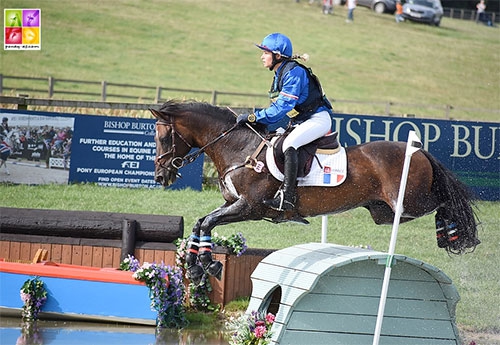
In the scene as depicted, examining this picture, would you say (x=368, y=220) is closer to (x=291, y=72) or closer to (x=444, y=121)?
(x=444, y=121)

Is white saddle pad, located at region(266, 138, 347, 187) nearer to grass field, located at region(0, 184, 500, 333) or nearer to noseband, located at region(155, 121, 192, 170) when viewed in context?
noseband, located at region(155, 121, 192, 170)

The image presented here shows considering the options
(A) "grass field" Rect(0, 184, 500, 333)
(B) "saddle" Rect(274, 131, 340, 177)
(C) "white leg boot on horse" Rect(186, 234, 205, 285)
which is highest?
(B) "saddle" Rect(274, 131, 340, 177)

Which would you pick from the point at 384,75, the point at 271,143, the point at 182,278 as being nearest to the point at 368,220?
the point at 182,278

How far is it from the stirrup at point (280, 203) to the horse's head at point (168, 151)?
0.92 metres

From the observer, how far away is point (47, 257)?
341 inches

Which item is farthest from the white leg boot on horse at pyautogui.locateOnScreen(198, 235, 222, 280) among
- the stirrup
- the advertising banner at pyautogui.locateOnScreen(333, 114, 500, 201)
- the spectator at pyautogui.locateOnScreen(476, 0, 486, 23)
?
the spectator at pyautogui.locateOnScreen(476, 0, 486, 23)

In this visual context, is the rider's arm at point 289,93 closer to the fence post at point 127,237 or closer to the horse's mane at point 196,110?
the horse's mane at point 196,110

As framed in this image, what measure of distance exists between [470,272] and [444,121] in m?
3.66

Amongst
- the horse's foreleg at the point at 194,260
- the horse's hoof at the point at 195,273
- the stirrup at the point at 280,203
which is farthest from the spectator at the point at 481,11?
the horse's hoof at the point at 195,273

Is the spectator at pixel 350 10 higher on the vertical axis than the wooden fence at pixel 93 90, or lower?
higher

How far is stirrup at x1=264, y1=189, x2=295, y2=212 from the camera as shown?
22.9ft

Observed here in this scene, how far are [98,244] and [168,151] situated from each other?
177 cm

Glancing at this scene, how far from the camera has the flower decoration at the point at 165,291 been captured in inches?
307

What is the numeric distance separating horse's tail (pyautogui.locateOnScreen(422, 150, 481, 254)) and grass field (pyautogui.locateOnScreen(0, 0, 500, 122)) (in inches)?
757
